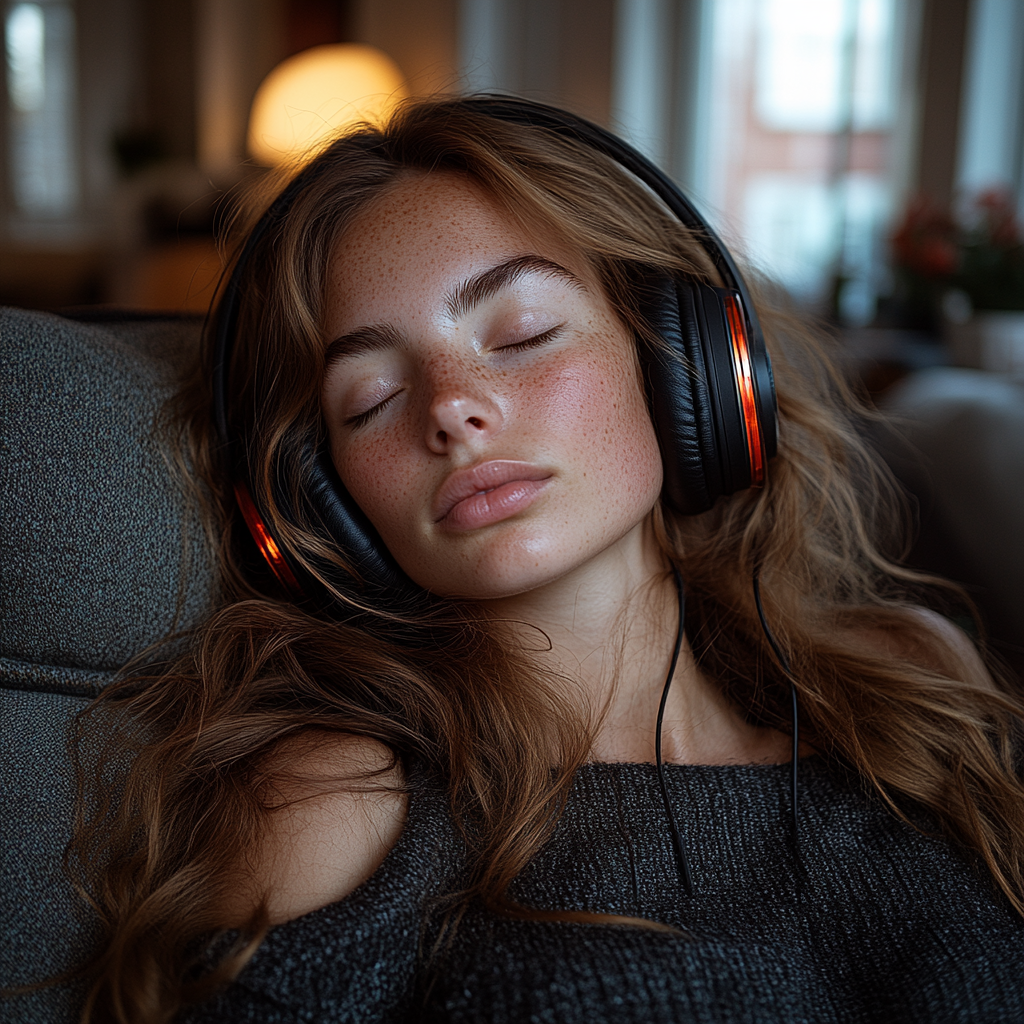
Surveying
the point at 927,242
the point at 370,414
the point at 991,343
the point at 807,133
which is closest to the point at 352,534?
the point at 370,414

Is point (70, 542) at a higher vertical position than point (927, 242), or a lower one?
lower

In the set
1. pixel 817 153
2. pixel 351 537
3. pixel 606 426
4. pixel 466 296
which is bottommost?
pixel 351 537

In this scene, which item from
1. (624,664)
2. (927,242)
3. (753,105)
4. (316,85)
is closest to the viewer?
(624,664)

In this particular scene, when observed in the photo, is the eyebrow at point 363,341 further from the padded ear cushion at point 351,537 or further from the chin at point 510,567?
the chin at point 510,567

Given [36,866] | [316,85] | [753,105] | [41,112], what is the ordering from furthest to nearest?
[41,112], [753,105], [316,85], [36,866]

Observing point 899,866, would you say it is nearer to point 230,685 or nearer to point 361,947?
point 361,947

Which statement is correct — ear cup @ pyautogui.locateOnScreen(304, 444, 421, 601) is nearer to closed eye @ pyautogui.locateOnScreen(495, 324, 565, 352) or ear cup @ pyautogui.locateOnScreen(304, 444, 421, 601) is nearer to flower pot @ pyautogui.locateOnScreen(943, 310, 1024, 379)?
closed eye @ pyautogui.locateOnScreen(495, 324, 565, 352)

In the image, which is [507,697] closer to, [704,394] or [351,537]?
[351,537]

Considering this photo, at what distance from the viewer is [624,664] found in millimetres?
911

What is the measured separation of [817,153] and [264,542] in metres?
4.21

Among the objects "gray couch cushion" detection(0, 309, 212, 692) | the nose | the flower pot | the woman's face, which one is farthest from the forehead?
the flower pot

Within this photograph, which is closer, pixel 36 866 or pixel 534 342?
pixel 36 866

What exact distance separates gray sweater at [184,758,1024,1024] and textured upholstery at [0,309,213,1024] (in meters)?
0.24

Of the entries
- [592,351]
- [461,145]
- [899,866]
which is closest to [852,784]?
[899,866]
